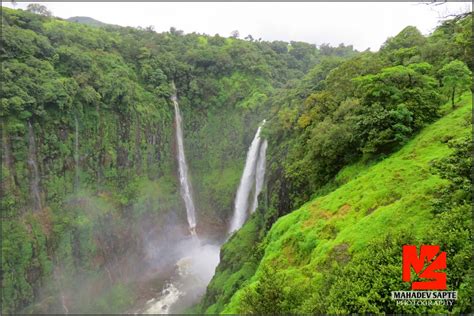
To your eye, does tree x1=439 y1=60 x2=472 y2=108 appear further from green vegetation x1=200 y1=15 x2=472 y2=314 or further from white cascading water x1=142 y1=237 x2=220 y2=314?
white cascading water x1=142 y1=237 x2=220 y2=314

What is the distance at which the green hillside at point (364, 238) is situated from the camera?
255 inches

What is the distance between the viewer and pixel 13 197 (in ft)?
83.3

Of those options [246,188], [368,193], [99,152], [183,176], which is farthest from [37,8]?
[368,193]

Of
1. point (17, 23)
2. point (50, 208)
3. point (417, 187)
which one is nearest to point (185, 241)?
point (50, 208)

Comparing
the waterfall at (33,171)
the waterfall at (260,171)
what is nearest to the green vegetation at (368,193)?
the waterfall at (260,171)

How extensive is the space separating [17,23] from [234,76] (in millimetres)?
26419

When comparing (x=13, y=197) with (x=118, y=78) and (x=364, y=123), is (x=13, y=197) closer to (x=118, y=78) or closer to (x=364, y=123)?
(x=118, y=78)

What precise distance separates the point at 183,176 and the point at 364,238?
1257 inches

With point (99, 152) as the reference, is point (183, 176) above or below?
below

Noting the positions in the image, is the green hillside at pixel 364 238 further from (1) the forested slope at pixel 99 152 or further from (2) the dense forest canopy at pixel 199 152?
(1) the forested slope at pixel 99 152

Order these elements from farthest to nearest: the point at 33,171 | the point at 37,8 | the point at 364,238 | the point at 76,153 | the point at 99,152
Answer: the point at 37,8, the point at 99,152, the point at 76,153, the point at 33,171, the point at 364,238

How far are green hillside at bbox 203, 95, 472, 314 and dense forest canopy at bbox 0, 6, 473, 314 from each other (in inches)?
2.4

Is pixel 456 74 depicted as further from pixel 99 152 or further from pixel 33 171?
pixel 33 171

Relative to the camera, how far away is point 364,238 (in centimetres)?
913
